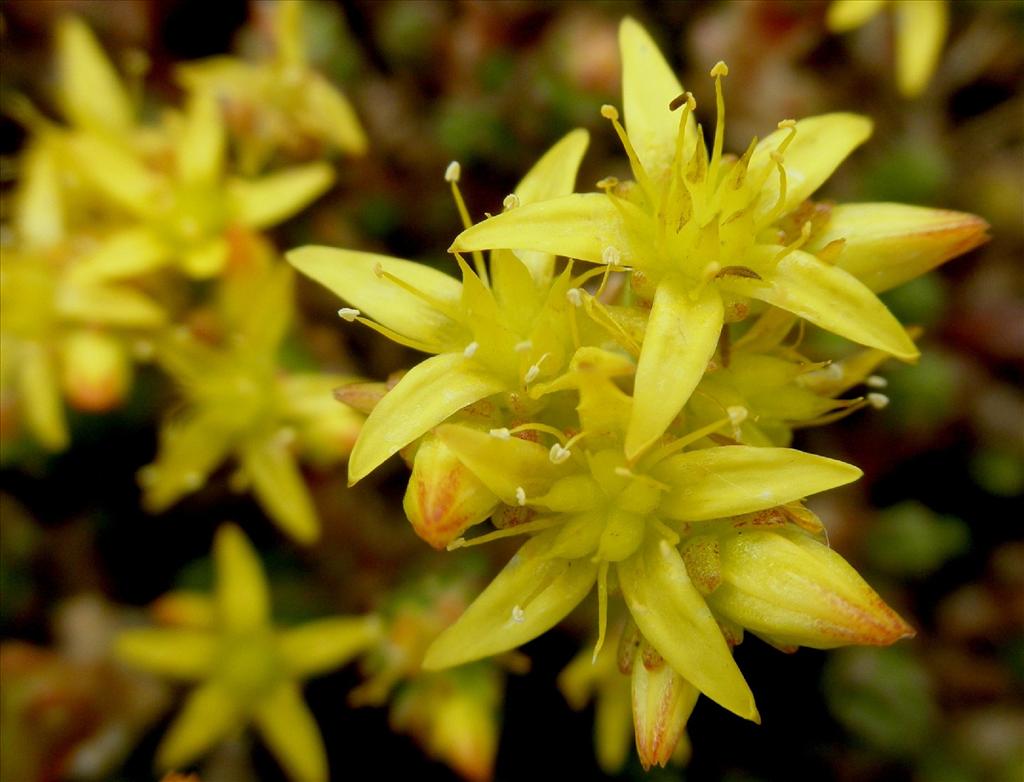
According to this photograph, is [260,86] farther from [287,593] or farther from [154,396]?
[287,593]

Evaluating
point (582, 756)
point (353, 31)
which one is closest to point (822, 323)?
point (582, 756)

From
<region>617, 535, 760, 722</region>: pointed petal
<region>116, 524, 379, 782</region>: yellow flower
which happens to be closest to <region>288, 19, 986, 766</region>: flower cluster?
<region>617, 535, 760, 722</region>: pointed petal

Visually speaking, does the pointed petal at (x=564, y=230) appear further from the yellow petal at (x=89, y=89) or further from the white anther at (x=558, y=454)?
the yellow petal at (x=89, y=89)

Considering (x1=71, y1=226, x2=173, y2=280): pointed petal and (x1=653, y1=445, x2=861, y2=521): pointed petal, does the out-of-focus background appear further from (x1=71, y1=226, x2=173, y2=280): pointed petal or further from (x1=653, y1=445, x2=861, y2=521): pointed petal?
(x1=653, y1=445, x2=861, y2=521): pointed petal

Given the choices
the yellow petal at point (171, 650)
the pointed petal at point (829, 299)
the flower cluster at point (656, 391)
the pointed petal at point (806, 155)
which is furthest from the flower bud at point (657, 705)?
the yellow petal at point (171, 650)

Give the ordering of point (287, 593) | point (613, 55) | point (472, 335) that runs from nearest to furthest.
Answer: point (472, 335) < point (613, 55) < point (287, 593)
